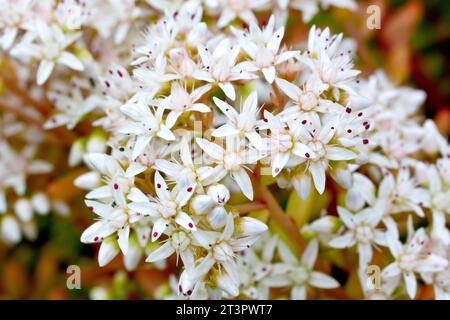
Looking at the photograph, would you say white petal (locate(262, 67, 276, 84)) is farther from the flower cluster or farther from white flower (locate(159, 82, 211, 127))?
white flower (locate(159, 82, 211, 127))

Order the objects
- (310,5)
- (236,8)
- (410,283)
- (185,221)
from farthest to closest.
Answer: (310,5) < (236,8) < (410,283) < (185,221)

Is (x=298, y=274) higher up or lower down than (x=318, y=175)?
lower down

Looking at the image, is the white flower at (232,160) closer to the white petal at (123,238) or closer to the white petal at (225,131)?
the white petal at (225,131)

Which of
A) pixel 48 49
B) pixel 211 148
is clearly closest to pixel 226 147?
pixel 211 148

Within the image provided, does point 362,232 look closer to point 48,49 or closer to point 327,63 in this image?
point 327,63

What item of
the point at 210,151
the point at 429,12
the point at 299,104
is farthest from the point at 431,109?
the point at 210,151

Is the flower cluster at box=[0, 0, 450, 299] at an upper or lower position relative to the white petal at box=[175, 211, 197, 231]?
upper

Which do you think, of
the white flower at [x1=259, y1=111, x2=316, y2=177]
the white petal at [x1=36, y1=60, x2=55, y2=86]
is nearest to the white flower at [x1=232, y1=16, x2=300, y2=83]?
the white flower at [x1=259, y1=111, x2=316, y2=177]

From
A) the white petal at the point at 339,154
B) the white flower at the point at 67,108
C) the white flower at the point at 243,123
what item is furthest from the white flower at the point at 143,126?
the white flower at the point at 67,108
